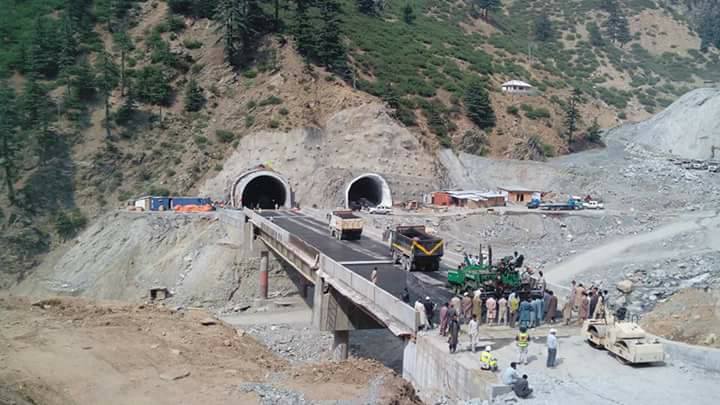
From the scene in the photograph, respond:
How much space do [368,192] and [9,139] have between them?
35.6 metres

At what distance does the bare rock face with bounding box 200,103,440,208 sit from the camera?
185 feet

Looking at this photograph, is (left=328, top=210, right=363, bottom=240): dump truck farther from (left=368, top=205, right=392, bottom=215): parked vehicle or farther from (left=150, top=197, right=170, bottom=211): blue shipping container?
(left=150, top=197, right=170, bottom=211): blue shipping container

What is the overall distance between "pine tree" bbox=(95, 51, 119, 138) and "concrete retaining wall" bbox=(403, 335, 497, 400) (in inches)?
2097

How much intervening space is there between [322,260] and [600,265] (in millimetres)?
19393

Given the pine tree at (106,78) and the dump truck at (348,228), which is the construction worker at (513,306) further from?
the pine tree at (106,78)

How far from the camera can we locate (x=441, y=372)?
55.5 ft

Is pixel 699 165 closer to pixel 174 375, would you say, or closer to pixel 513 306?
pixel 513 306

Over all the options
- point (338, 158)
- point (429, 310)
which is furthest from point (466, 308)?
point (338, 158)

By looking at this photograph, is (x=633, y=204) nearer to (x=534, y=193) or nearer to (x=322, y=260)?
(x=534, y=193)

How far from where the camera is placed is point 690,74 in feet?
384

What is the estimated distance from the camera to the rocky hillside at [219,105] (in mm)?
58281

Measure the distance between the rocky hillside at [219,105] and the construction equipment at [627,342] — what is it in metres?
38.6

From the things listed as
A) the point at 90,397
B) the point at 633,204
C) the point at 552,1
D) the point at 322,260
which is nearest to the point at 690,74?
the point at 552,1

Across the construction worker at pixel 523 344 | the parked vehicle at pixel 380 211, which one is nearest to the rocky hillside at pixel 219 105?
the parked vehicle at pixel 380 211
